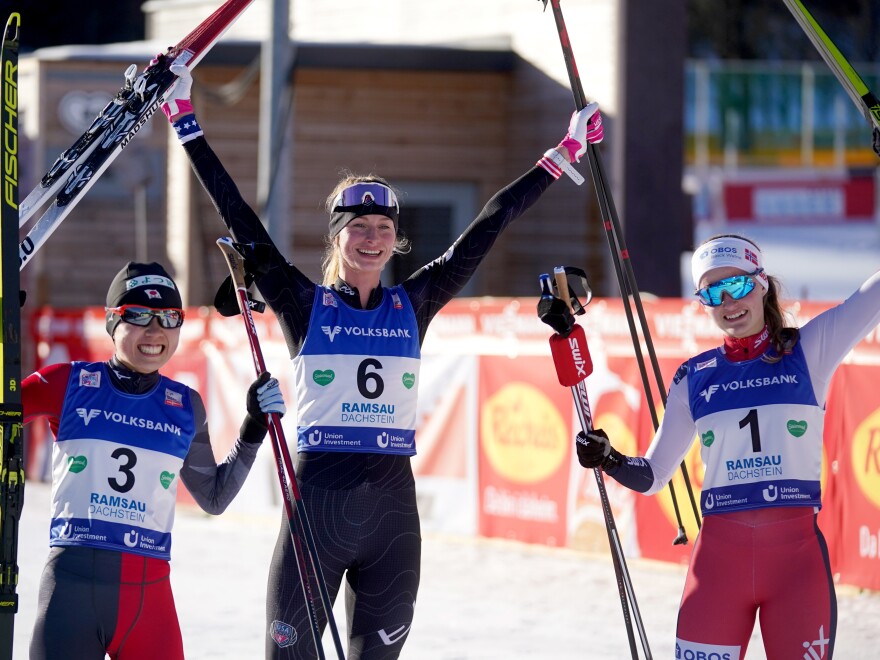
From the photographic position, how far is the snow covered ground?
697 cm

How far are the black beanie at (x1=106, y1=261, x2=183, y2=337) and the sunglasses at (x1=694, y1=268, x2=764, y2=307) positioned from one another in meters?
1.57

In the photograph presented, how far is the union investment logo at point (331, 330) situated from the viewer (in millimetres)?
4492

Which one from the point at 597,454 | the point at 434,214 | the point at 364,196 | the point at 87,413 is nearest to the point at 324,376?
the point at 364,196

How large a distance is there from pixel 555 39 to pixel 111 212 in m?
5.92

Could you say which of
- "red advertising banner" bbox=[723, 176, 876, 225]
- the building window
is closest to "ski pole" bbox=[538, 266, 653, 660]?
the building window

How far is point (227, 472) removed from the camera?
416 centimetres

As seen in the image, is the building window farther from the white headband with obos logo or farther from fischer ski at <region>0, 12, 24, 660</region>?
fischer ski at <region>0, 12, 24, 660</region>

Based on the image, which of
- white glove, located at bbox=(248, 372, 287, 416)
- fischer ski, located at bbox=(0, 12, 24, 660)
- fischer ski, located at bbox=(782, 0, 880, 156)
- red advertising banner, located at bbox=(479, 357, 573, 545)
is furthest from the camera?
red advertising banner, located at bbox=(479, 357, 573, 545)

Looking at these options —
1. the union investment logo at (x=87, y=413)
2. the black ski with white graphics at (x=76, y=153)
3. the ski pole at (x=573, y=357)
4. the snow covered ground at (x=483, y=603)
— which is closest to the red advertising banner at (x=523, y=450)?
the snow covered ground at (x=483, y=603)

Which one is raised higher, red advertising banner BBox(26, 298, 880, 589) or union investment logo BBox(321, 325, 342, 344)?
red advertising banner BBox(26, 298, 880, 589)

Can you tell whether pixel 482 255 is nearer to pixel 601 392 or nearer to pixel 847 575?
pixel 847 575

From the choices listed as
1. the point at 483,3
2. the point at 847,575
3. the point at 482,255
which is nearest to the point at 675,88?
the point at 483,3

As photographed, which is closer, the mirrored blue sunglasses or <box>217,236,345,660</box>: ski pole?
<box>217,236,345,660</box>: ski pole

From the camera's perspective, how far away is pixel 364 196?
182 inches
